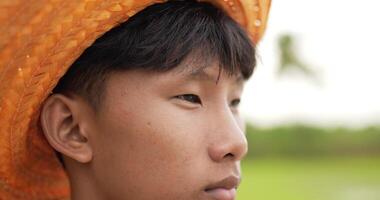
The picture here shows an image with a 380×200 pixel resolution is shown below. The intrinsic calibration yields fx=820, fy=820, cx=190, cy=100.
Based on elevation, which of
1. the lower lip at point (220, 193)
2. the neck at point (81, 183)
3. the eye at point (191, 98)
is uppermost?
the eye at point (191, 98)

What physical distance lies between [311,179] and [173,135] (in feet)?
31.8

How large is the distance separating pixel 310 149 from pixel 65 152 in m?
12.0

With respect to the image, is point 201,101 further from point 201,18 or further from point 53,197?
point 53,197

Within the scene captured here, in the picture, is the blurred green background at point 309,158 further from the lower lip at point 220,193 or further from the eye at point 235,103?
the lower lip at point 220,193

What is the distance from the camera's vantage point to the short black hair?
174 centimetres

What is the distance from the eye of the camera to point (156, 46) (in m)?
1.74

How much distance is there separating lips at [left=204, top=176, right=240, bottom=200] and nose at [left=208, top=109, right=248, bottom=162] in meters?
0.05

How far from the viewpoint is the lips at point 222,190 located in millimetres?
1717

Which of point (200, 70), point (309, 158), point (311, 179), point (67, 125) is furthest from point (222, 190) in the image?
point (309, 158)

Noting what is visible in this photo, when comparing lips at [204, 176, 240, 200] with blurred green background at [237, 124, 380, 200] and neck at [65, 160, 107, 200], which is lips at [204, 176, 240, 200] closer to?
neck at [65, 160, 107, 200]

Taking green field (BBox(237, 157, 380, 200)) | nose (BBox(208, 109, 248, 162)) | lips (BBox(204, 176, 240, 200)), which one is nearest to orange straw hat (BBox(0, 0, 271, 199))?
nose (BBox(208, 109, 248, 162))

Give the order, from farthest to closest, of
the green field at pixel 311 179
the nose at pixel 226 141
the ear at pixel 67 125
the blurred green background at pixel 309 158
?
the blurred green background at pixel 309 158 → the green field at pixel 311 179 → the ear at pixel 67 125 → the nose at pixel 226 141

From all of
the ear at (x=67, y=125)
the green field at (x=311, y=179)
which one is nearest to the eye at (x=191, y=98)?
the ear at (x=67, y=125)

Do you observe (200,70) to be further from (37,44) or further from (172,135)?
(37,44)
